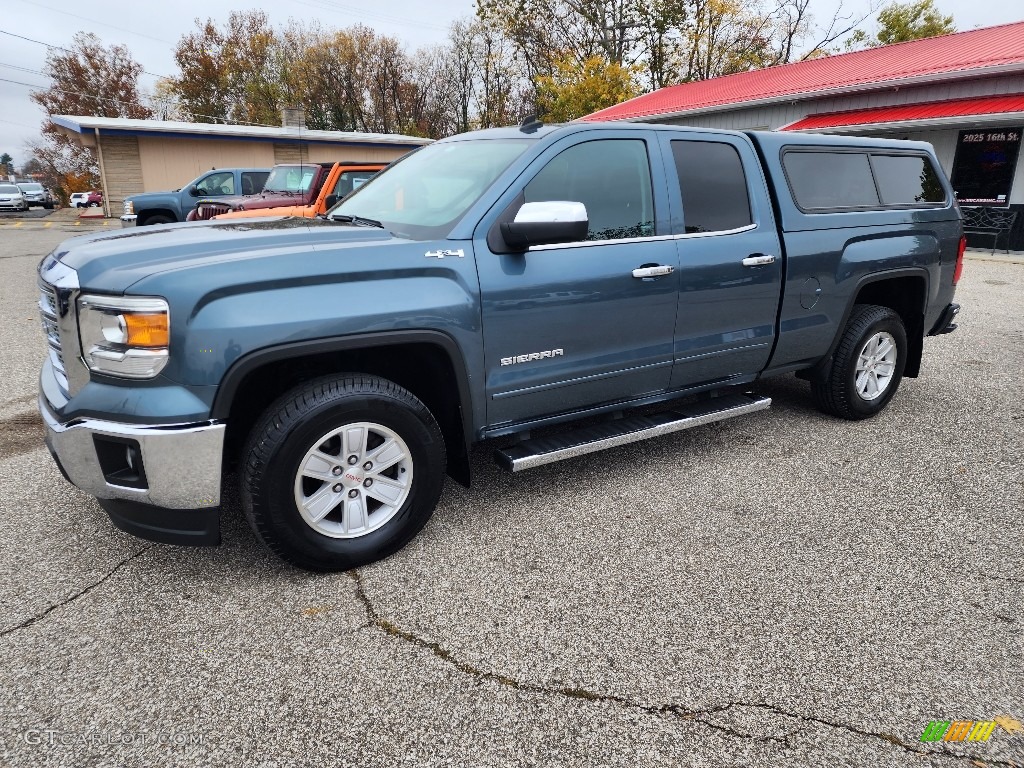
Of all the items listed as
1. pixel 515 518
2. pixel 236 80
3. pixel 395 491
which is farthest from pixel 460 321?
pixel 236 80

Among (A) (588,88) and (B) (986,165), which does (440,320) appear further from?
(A) (588,88)

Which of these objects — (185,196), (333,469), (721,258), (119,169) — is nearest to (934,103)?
(721,258)

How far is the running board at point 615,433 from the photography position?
11.0 feet

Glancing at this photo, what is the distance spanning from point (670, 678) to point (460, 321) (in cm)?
162

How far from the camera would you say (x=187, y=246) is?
9.35 feet

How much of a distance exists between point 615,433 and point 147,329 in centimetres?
224

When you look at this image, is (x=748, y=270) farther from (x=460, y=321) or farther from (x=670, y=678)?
(x=670, y=678)

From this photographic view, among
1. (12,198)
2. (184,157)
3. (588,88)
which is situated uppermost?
(588,88)

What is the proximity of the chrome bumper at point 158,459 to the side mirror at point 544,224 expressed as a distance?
56.8 inches

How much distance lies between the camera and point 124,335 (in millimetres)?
2529

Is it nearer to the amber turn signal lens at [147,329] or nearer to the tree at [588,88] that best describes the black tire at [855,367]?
the amber turn signal lens at [147,329]

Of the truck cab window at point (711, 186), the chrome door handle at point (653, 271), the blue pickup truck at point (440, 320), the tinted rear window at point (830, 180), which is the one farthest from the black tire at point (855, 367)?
the chrome door handle at point (653, 271)

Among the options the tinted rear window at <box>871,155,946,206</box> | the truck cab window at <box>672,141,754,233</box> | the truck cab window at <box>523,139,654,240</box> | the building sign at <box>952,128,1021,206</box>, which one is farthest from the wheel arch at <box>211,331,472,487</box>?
the building sign at <box>952,128,1021,206</box>

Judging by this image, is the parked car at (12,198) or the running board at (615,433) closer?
the running board at (615,433)
